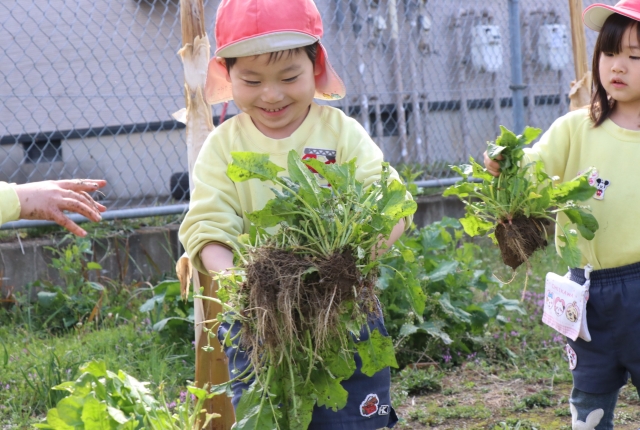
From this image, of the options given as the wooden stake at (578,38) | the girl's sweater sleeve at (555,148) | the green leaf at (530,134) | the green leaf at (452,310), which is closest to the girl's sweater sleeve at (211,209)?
the green leaf at (530,134)

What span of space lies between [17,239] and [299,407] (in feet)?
10.7

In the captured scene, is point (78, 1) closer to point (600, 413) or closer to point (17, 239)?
point (17, 239)

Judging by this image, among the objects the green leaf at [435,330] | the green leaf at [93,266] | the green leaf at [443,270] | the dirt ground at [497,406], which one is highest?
the green leaf at [93,266]

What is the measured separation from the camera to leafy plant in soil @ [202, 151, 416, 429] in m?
1.75

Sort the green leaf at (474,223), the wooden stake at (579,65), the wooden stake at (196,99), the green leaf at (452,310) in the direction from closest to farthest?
1. the green leaf at (474,223)
2. the wooden stake at (196,99)
3. the green leaf at (452,310)
4. the wooden stake at (579,65)

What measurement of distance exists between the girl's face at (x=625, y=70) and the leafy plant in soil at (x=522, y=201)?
30 cm

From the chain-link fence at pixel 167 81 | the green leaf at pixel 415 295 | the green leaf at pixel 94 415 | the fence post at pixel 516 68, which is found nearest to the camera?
the green leaf at pixel 94 415

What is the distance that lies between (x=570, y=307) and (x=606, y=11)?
100 centimetres

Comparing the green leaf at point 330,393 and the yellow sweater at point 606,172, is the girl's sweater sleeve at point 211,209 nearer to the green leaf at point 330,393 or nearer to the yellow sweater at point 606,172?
the green leaf at point 330,393

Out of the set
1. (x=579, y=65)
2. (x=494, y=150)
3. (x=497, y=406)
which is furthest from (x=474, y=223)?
(x=579, y=65)

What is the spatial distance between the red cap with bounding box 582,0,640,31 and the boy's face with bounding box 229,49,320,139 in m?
1.03

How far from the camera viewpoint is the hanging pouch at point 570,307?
248 centimetres

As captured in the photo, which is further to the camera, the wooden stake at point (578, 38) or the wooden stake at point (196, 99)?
the wooden stake at point (578, 38)

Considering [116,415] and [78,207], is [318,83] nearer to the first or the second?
[78,207]
